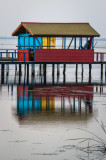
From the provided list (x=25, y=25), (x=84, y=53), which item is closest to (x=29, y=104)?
(x=84, y=53)

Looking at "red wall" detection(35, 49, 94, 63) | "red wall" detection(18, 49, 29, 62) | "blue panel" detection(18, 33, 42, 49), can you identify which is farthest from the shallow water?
"blue panel" detection(18, 33, 42, 49)

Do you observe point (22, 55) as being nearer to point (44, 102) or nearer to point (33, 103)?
point (44, 102)

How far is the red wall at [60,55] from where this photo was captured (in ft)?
140

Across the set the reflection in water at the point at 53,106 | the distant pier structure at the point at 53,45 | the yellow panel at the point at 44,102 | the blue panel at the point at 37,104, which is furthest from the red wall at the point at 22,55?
the blue panel at the point at 37,104

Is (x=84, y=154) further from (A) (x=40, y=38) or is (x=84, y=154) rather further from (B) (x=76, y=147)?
(A) (x=40, y=38)

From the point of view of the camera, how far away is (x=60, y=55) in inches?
1686

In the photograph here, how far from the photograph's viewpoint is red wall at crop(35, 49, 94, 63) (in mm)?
42688

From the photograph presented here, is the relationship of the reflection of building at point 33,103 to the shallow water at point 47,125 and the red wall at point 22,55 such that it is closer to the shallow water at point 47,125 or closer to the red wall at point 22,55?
the shallow water at point 47,125

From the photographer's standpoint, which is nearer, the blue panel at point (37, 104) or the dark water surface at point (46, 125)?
the dark water surface at point (46, 125)

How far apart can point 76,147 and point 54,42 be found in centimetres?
3356

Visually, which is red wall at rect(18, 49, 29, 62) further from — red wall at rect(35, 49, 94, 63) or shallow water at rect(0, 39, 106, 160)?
shallow water at rect(0, 39, 106, 160)

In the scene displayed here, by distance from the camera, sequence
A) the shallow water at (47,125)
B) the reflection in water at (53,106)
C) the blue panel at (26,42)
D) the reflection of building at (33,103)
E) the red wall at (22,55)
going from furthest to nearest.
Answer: the blue panel at (26,42)
the red wall at (22,55)
the reflection of building at (33,103)
the reflection in water at (53,106)
the shallow water at (47,125)

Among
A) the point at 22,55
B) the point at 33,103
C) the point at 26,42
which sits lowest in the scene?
the point at 33,103

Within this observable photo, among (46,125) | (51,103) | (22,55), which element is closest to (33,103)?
(51,103)
